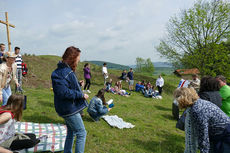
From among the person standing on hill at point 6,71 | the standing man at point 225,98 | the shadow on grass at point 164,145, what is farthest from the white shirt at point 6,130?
the standing man at point 225,98

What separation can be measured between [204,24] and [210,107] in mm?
18469

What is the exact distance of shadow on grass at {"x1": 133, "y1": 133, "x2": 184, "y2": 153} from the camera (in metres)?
4.51

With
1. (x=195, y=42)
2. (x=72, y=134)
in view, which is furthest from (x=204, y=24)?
(x=72, y=134)

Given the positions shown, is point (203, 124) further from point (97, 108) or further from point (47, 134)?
point (97, 108)

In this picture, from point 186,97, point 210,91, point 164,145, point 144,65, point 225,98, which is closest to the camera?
point 186,97

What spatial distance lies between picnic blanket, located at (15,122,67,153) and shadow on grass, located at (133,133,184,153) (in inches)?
83.1

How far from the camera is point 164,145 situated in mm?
4828

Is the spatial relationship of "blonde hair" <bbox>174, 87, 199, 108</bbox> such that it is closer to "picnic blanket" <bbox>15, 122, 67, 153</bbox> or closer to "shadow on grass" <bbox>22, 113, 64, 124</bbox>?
"picnic blanket" <bbox>15, 122, 67, 153</bbox>

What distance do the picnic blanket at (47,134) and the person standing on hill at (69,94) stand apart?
1.22m

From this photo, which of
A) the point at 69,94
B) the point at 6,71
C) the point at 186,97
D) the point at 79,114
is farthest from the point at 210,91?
the point at 6,71

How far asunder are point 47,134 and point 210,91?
402 cm

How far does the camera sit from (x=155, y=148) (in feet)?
14.9

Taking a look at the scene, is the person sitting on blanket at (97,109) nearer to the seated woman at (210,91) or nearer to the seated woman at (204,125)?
the seated woman at (210,91)

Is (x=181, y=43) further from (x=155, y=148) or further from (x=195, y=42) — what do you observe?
(x=155, y=148)
